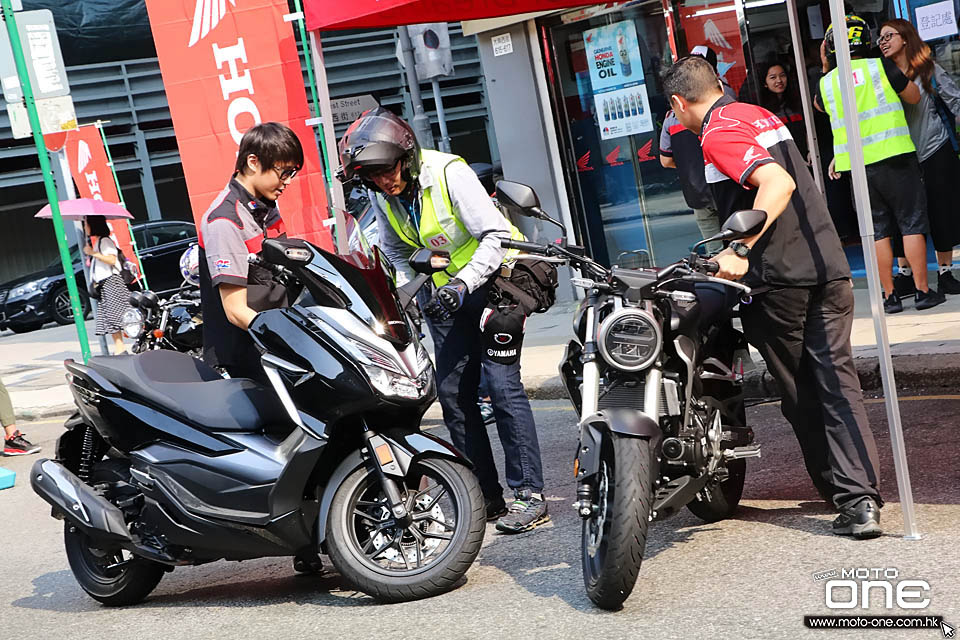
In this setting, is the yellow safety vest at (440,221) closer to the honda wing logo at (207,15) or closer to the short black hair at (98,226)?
the honda wing logo at (207,15)

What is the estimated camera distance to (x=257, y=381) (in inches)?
187

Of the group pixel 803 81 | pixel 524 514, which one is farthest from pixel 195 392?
pixel 803 81

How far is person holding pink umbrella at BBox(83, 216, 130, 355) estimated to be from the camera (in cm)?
1258

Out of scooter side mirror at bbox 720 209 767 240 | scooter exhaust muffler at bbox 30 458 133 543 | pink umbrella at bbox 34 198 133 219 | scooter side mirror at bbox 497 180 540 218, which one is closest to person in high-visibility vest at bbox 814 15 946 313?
scooter side mirror at bbox 720 209 767 240

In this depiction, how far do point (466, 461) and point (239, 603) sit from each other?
3.96 ft

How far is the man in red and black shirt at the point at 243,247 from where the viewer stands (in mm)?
4820

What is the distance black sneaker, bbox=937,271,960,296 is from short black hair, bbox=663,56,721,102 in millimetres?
5146

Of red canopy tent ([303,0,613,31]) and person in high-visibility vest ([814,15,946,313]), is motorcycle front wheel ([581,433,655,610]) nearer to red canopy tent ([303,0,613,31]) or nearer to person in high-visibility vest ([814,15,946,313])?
red canopy tent ([303,0,613,31])

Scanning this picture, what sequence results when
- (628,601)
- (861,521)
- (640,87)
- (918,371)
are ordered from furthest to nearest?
(640,87), (918,371), (861,521), (628,601)

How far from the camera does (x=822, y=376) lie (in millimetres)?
4594

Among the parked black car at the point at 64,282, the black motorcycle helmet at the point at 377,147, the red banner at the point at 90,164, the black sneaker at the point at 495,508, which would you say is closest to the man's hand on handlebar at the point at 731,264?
the black motorcycle helmet at the point at 377,147

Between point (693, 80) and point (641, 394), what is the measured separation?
126 cm

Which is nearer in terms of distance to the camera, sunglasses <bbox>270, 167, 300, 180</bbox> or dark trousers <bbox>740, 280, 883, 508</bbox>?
dark trousers <bbox>740, 280, 883, 508</bbox>

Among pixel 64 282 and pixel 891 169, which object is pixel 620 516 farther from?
pixel 64 282
